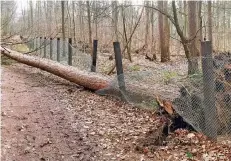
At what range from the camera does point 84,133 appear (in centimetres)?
578

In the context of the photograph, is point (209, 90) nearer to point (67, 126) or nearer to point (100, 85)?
point (67, 126)

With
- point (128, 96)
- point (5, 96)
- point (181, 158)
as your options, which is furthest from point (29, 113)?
point (181, 158)

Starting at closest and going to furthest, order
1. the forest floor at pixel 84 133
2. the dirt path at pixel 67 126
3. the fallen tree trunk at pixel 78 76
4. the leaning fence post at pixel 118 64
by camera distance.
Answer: the forest floor at pixel 84 133, the dirt path at pixel 67 126, the leaning fence post at pixel 118 64, the fallen tree trunk at pixel 78 76

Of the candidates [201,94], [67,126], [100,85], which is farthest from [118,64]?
[201,94]

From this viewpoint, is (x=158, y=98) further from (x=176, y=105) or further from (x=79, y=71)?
(x=79, y=71)

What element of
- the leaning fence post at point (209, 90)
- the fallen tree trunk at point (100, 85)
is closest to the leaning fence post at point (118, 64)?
the fallen tree trunk at point (100, 85)

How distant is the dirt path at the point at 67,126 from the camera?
4.98 m

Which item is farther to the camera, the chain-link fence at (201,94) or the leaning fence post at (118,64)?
the leaning fence post at (118,64)

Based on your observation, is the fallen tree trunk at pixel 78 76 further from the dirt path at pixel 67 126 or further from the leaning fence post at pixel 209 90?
the leaning fence post at pixel 209 90

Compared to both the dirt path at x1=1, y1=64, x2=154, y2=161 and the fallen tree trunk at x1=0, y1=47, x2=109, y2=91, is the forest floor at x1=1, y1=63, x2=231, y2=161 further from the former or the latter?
the fallen tree trunk at x1=0, y1=47, x2=109, y2=91

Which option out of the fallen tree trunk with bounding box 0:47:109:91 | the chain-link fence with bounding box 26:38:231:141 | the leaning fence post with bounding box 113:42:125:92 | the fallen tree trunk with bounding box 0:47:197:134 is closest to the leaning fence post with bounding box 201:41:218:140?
the chain-link fence with bounding box 26:38:231:141

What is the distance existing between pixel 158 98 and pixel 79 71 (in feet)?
13.8

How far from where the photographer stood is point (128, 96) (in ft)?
24.8

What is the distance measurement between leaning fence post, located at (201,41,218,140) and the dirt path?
120 centimetres
